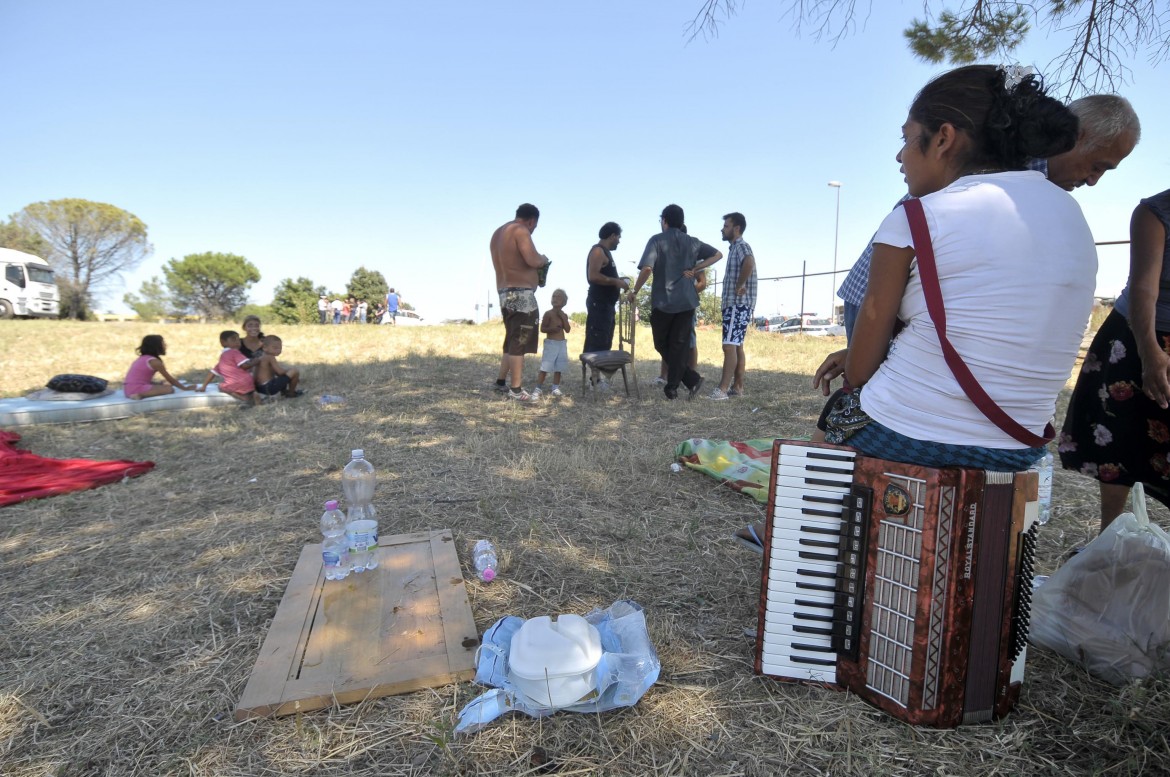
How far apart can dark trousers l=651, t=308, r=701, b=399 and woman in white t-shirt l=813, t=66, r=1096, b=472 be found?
4619 millimetres

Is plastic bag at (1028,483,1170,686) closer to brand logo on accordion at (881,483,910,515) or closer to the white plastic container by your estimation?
brand logo on accordion at (881,483,910,515)

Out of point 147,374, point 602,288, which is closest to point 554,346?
point 602,288

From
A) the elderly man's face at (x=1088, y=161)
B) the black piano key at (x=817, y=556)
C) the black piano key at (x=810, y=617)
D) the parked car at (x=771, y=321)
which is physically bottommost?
the black piano key at (x=810, y=617)

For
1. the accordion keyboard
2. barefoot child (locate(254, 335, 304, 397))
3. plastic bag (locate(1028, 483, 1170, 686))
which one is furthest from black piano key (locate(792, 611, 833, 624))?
barefoot child (locate(254, 335, 304, 397))

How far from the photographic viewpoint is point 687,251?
6234mm

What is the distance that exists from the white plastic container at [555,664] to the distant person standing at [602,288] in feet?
16.5

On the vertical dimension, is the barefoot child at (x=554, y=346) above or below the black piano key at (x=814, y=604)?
above

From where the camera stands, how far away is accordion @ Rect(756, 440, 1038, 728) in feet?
4.86

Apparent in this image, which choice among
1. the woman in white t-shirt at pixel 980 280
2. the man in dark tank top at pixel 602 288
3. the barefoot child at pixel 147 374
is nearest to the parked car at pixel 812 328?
the man in dark tank top at pixel 602 288

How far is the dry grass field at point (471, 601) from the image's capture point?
5.01 feet

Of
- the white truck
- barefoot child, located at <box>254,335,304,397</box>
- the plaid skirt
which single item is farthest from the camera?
the white truck

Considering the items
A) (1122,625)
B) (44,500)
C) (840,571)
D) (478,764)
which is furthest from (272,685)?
(44,500)

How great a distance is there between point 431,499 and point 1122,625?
2921 mm

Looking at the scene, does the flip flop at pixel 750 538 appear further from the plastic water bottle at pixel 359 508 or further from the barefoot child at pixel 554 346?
the barefoot child at pixel 554 346
